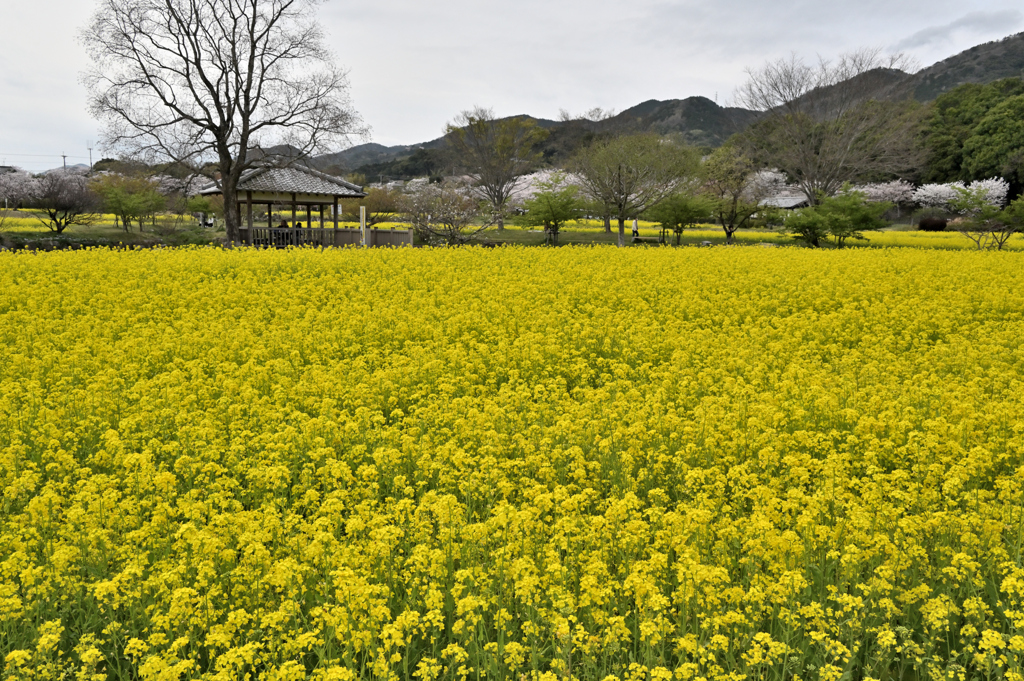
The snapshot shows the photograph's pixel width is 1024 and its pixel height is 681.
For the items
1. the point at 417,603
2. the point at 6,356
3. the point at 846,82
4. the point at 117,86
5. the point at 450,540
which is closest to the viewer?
the point at 417,603

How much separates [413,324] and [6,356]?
543cm

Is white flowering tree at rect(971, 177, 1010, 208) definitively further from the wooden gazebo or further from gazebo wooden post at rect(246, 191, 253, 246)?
gazebo wooden post at rect(246, 191, 253, 246)

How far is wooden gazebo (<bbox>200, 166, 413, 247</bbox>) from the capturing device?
33406 mm

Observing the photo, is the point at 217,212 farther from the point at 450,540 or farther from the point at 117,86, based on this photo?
the point at 450,540

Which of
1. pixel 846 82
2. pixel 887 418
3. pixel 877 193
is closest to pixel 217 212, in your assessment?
pixel 846 82

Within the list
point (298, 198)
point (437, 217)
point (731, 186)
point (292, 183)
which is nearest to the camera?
point (292, 183)

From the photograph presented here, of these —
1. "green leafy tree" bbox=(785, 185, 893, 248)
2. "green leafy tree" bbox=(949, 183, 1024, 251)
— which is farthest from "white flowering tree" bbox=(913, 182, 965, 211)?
"green leafy tree" bbox=(785, 185, 893, 248)

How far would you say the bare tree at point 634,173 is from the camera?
3984 centimetres

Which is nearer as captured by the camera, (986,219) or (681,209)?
(986,219)

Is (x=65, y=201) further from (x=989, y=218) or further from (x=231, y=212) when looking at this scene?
(x=989, y=218)

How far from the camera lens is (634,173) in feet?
130

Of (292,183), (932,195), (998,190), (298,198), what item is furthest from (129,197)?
(932,195)

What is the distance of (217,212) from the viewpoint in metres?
66.2

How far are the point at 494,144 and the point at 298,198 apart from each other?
86.0 feet
